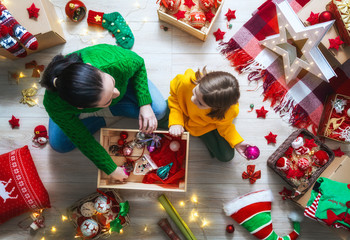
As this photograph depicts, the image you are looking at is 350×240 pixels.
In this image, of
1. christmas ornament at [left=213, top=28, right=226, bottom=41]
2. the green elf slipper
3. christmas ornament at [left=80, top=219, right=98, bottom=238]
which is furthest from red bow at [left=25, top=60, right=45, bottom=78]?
christmas ornament at [left=213, top=28, right=226, bottom=41]

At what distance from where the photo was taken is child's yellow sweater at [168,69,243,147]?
108 cm

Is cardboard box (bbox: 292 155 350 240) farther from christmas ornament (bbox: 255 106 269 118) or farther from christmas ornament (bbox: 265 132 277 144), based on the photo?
christmas ornament (bbox: 255 106 269 118)

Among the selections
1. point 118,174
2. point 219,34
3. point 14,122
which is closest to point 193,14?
point 219,34

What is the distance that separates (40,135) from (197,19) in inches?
42.2

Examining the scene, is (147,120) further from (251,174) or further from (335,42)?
(335,42)

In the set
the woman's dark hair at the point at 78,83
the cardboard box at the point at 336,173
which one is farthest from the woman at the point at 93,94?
the cardboard box at the point at 336,173

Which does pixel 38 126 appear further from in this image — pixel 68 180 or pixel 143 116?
pixel 143 116

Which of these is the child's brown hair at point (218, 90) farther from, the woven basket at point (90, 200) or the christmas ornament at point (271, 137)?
the woven basket at point (90, 200)

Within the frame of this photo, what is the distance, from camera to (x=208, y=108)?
3.31ft

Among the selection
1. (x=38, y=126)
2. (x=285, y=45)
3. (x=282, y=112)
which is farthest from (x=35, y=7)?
(x=282, y=112)

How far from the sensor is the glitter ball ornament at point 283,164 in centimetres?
129

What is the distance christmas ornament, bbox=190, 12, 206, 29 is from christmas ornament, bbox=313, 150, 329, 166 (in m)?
0.91

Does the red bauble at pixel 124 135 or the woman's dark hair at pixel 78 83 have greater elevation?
the woman's dark hair at pixel 78 83

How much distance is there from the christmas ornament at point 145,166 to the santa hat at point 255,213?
0.48 meters
